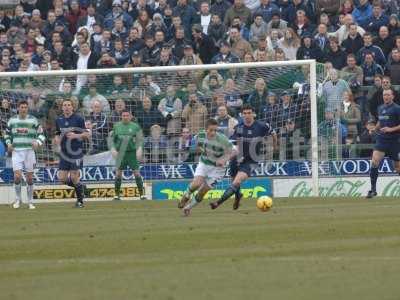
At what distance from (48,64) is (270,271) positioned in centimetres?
2042

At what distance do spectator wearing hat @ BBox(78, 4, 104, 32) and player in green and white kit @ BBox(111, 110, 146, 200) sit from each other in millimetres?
5484

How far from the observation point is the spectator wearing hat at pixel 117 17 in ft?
109

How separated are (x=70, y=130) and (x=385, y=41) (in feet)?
27.0

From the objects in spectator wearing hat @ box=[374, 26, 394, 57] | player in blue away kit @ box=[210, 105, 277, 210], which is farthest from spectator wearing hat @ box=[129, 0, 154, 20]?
player in blue away kit @ box=[210, 105, 277, 210]

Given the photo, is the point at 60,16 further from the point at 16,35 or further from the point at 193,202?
the point at 193,202

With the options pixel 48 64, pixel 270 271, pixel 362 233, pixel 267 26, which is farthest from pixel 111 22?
pixel 270 271

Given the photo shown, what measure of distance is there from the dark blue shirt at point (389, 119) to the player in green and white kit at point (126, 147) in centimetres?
600

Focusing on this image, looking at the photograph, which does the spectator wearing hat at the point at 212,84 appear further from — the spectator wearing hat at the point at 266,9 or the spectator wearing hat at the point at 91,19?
the spectator wearing hat at the point at 91,19

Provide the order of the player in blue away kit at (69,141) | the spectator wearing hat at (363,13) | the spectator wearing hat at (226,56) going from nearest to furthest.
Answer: the player in blue away kit at (69,141) → the spectator wearing hat at (363,13) → the spectator wearing hat at (226,56)

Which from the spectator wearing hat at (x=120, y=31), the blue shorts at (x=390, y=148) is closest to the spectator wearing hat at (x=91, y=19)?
the spectator wearing hat at (x=120, y=31)

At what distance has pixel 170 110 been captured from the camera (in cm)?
2975

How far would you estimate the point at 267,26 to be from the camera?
103 ft

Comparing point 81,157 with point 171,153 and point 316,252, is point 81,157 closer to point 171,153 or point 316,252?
point 171,153

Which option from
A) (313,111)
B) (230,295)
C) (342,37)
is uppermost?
(342,37)
